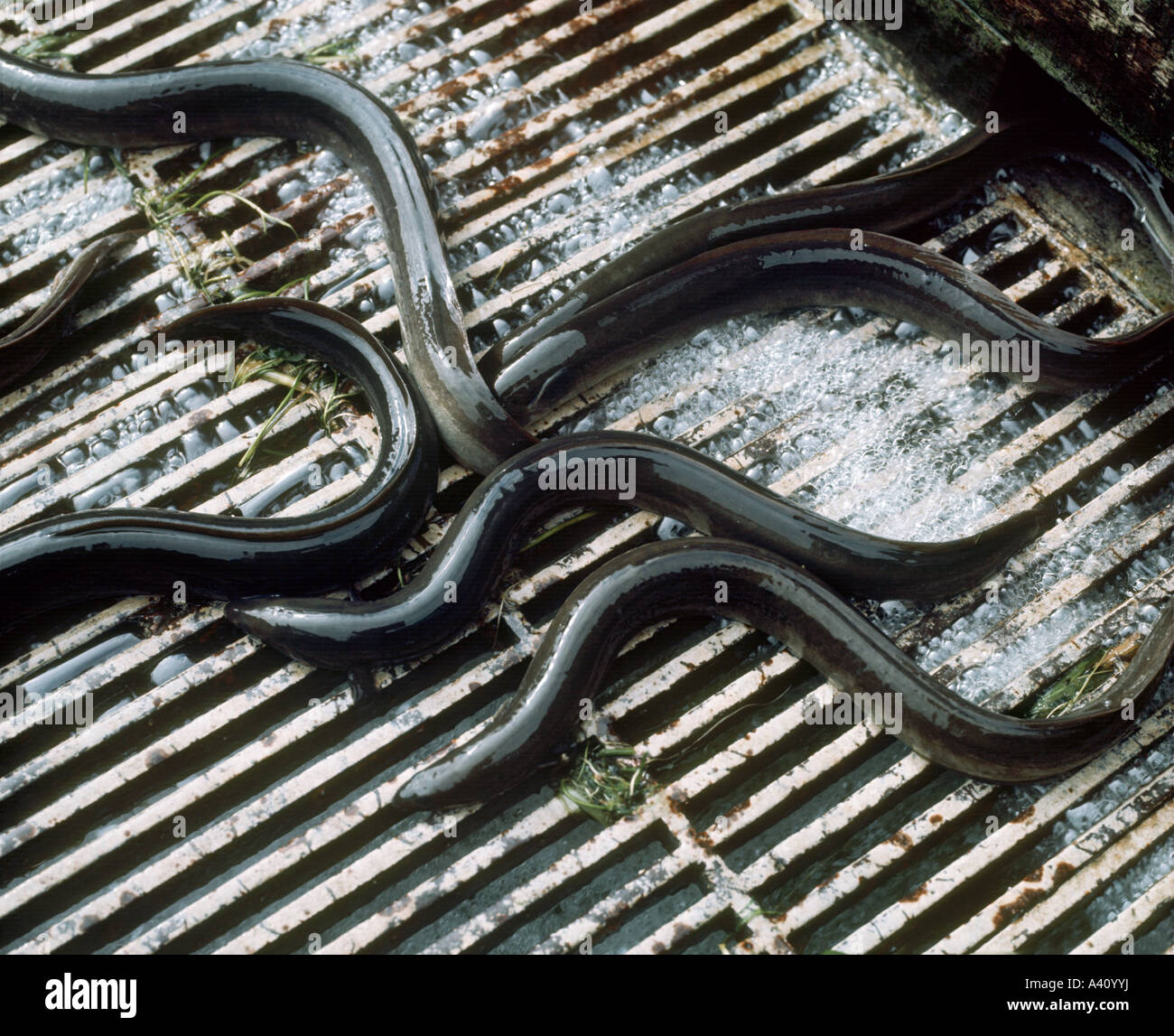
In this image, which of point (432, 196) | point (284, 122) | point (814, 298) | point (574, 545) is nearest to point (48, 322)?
point (284, 122)

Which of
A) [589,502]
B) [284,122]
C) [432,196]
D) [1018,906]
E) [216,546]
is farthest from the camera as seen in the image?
[284,122]

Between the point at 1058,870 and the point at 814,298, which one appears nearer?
the point at 1058,870

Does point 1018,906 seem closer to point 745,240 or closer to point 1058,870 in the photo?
point 1058,870

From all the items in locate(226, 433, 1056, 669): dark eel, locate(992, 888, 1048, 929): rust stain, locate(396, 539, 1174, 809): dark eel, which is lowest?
locate(992, 888, 1048, 929): rust stain

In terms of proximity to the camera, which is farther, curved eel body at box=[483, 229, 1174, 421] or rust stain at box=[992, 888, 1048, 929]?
curved eel body at box=[483, 229, 1174, 421]

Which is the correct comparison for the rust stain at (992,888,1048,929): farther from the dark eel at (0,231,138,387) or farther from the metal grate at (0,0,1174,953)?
the dark eel at (0,231,138,387)

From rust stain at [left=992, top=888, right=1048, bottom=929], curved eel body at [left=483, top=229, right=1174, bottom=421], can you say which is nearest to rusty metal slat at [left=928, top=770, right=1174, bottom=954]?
rust stain at [left=992, top=888, right=1048, bottom=929]
